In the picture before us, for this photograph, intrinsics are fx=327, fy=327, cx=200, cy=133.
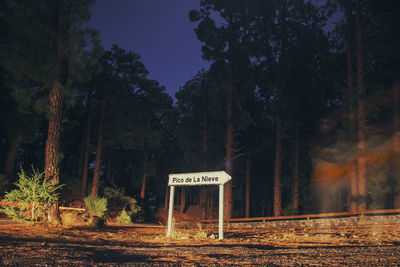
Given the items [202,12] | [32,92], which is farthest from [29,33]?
[202,12]

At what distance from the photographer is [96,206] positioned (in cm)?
1411

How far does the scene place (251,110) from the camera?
105 feet

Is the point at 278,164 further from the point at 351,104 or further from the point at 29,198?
the point at 29,198

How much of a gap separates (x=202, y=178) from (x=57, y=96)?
732cm

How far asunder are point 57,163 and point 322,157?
20.2m

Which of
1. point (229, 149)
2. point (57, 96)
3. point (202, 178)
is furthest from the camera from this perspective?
point (229, 149)

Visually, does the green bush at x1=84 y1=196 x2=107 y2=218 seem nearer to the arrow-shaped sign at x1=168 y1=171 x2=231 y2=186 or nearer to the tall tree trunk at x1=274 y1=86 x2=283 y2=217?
the arrow-shaped sign at x1=168 y1=171 x2=231 y2=186

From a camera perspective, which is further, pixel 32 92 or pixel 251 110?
pixel 251 110

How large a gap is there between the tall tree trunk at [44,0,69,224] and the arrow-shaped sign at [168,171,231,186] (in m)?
5.09

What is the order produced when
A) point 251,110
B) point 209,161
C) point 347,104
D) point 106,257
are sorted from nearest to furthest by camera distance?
point 106,257 → point 347,104 → point 209,161 → point 251,110

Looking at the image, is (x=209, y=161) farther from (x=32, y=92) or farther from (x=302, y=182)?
(x=32, y=92)

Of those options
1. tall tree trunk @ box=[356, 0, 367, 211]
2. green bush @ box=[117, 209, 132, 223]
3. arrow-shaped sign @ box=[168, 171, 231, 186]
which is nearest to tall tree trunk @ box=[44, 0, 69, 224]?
arrow-shaped sign @ box=[168, 171, 231, 186]

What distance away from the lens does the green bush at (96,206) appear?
14.0 metres

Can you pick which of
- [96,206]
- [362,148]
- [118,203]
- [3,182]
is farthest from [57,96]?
[118,203]
